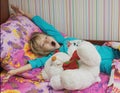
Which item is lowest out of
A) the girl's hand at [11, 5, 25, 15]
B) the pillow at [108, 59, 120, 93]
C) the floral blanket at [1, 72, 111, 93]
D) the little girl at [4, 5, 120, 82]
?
the floral blanket at [1, 72, 111, 93]

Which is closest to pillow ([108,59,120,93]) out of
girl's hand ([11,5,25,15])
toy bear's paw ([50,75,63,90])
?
toy bear's paw ([50,75,63,90])

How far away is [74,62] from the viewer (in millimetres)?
1334

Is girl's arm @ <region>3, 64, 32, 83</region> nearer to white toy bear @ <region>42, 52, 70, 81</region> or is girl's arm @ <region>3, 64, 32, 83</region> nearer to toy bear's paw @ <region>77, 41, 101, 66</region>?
white toy bear @ <region>42, 52, 70, 81</region>

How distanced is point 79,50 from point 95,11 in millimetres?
625

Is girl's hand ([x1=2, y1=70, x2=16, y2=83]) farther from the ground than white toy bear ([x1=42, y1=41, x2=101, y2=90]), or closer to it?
closer to it

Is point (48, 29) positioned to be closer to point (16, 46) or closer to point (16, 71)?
point (16, 46)

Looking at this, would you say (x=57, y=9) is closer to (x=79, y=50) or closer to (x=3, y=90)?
(x=79, y=50)

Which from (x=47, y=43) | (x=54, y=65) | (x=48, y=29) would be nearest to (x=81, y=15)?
(x=48, y=29)

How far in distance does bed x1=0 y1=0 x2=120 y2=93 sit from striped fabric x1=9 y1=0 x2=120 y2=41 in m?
0.16

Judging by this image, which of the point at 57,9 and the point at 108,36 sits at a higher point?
the point at 57,9

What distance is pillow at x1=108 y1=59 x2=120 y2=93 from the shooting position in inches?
49.8

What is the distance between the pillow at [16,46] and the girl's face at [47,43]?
88mm

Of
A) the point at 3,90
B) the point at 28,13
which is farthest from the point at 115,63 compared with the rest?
the point at 28,13

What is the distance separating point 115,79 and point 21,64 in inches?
22.0
